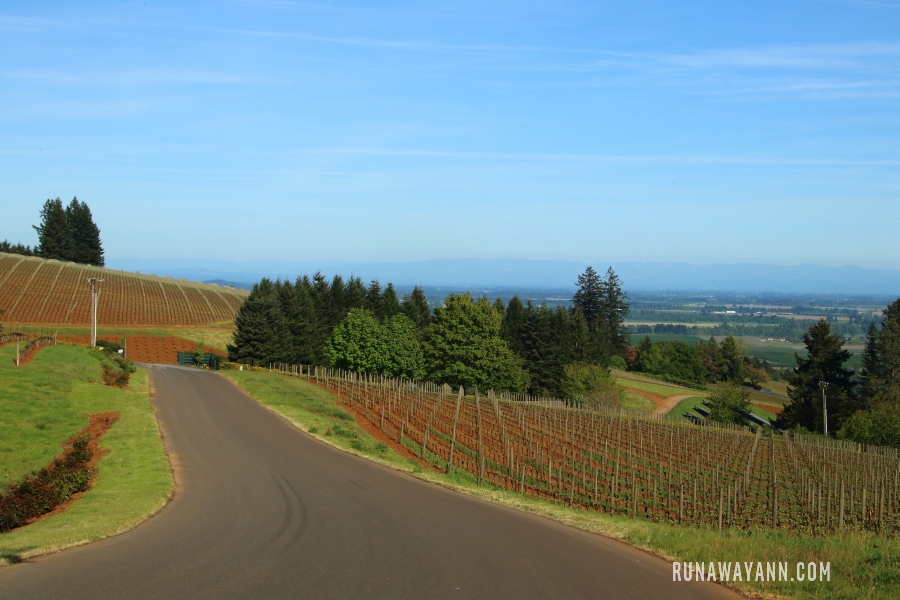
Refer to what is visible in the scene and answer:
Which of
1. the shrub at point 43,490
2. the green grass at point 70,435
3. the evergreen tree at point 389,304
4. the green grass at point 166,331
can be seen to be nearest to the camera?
the green grass at point 70,435

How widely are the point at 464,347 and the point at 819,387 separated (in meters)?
36.1

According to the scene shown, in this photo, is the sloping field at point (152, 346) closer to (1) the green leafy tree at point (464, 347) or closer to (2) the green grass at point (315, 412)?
(2) the green grass at point (315, 412)

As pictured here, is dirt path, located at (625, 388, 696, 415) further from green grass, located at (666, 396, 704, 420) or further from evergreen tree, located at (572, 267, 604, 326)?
evergreen tree, located at (572, 267, 604, 326)

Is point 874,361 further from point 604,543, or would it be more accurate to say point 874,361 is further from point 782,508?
point 604,543

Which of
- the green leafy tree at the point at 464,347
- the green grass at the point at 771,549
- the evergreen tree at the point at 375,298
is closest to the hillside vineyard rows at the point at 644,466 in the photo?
the green grass at the point at 771,549

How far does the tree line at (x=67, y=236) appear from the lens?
12650 centimetres

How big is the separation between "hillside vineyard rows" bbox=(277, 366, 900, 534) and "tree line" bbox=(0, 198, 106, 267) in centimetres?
9573

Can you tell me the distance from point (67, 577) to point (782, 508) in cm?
2412

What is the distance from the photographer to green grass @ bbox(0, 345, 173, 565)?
13.1 m

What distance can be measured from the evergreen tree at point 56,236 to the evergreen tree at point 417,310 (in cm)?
6734

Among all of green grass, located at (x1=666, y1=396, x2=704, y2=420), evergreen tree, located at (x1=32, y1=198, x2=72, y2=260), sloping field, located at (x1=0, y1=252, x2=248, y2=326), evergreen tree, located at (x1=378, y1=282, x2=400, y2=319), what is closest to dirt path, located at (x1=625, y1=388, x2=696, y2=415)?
green grass, located at (x1=666, y1=396, x2=704, y2=420)

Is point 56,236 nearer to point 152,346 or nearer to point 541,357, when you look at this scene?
point 152,346

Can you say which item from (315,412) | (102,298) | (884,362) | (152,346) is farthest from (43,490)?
(102,298)

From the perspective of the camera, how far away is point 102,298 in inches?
3519
